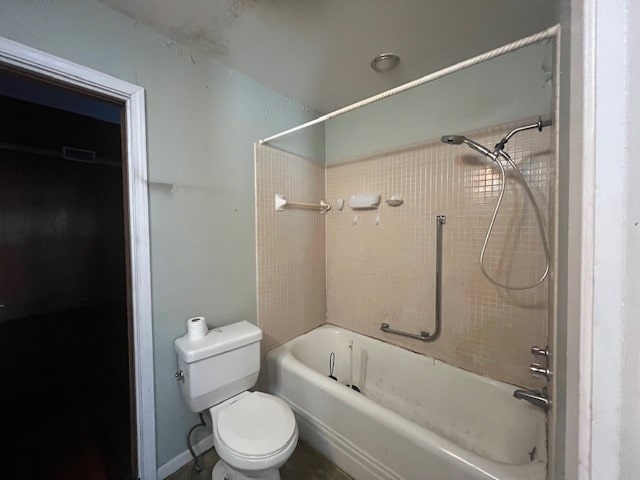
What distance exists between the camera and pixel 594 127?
0.89 ft

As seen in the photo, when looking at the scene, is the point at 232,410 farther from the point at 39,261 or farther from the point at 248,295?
the point at 39,261

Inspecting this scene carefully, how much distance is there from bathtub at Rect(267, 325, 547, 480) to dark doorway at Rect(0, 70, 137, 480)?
3.60 ft

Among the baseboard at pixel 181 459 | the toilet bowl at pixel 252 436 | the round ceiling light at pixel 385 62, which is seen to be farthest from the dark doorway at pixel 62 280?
the round ceiling light at pixel 385 62

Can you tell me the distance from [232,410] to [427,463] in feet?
3.12

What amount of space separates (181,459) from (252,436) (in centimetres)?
64

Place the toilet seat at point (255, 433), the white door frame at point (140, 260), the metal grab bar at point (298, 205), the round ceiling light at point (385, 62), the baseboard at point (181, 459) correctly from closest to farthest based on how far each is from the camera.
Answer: the toilet seat at point (255, 433) < the white door frame at point (140, 260) < the baseboard at point (181, 459) < the round ceiling light at point (385, 62) < the metal grab bar at point (298, 205)

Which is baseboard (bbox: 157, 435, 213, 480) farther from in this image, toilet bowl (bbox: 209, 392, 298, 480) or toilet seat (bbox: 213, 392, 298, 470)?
toilet seat (bbox: 213, 392, 298, 470)

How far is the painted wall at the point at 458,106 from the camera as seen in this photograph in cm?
136

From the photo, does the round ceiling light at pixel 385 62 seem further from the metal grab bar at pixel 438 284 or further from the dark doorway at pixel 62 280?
the dark doorway at pixel 62 280

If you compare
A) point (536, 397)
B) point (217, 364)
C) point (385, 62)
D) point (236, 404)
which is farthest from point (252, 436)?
point (385, 62)

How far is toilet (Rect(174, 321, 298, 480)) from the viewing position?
107cm

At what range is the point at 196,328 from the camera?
136cm

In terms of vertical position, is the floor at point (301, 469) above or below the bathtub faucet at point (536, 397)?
below

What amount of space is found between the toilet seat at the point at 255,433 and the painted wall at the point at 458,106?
1.89m
